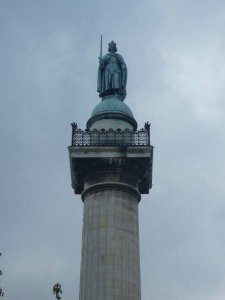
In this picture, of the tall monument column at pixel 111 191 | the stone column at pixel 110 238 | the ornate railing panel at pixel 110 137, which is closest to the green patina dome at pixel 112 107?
the tall monument column at pixel 111 191

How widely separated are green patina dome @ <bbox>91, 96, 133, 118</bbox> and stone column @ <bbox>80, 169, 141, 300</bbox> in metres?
3.81

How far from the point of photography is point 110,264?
26281mm

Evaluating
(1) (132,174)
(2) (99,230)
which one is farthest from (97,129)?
(2) (99,230)

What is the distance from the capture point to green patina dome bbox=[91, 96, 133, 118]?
31.0m

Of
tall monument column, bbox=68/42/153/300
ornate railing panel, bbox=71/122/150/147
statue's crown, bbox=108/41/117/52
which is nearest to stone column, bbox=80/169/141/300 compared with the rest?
tall monument column, bbox=68/42/153/300

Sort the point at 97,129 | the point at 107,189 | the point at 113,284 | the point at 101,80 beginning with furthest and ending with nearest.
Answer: the point at 101,80 → the point at 97,129 → the point at 107,189 → the point at 113,284

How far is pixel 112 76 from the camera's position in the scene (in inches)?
1309

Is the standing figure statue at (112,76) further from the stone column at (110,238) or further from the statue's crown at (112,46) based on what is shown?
the stone column at (110,238)

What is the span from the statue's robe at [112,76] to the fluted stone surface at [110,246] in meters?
6.94

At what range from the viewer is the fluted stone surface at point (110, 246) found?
84.9 feet

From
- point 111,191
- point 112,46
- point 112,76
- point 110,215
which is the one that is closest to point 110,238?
point 110,215

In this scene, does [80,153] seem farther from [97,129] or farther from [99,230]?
[99,230]

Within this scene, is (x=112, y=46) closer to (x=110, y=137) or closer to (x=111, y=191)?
(x=110, y=137)

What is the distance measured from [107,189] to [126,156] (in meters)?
1.91
